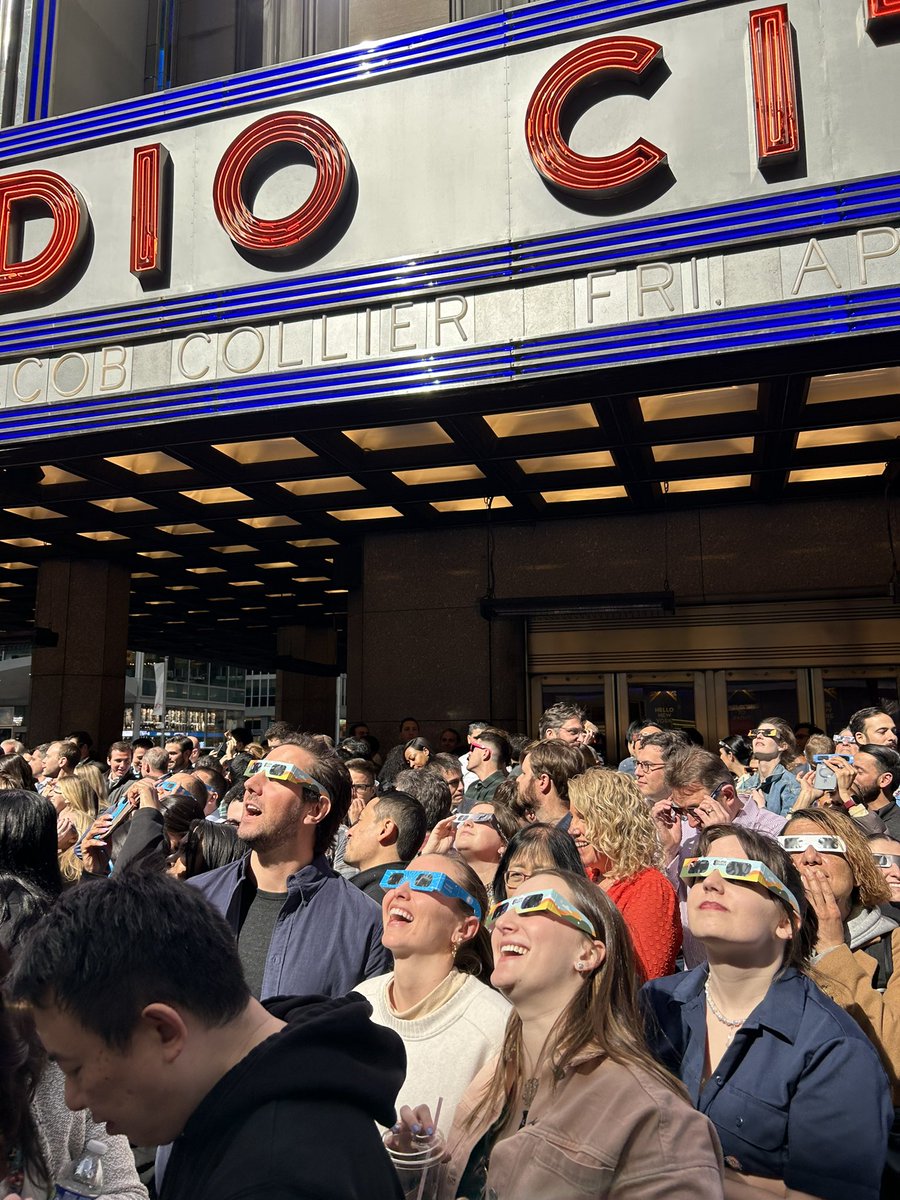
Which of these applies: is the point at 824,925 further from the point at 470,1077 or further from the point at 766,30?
the point at 766,30

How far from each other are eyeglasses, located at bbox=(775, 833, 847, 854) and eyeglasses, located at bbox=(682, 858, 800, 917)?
895 millimetres

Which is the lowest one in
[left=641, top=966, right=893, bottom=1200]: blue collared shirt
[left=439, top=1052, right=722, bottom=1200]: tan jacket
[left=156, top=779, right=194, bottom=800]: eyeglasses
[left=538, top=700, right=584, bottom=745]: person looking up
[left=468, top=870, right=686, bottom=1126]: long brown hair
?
[left=641, top=966, right=893, bottom=1200]: blue collared shirt

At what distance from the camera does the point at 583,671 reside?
14820 mm

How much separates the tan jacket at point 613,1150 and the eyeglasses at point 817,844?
2.00 metres

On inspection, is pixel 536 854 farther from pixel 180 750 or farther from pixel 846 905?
pixel 180 750

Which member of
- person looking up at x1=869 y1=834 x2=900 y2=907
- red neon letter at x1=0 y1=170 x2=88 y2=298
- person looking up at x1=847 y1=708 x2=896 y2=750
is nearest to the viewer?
person looking up at x1=869 y1=834 x2=900 y2=907

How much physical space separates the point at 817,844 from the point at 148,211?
32.2 feet

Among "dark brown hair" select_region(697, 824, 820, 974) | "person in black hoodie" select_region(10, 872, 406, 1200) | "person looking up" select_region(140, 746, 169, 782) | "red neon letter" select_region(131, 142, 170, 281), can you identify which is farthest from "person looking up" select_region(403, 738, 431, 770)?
"person in black hoodie" select_region(10, 872, 406, 1200)

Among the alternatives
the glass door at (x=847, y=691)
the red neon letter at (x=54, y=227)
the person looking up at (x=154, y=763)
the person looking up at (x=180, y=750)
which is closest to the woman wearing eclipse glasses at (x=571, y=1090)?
the person looking up at (x=154, y=763)

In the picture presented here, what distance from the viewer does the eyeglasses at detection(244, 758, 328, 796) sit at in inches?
151

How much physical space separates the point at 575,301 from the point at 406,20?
22.3ft

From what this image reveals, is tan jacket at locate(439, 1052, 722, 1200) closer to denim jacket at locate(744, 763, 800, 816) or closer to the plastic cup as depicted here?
the plastic cup

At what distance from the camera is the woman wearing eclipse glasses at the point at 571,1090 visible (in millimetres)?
1777

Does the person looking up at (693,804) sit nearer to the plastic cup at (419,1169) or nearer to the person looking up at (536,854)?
the person looking up at (536,854)
